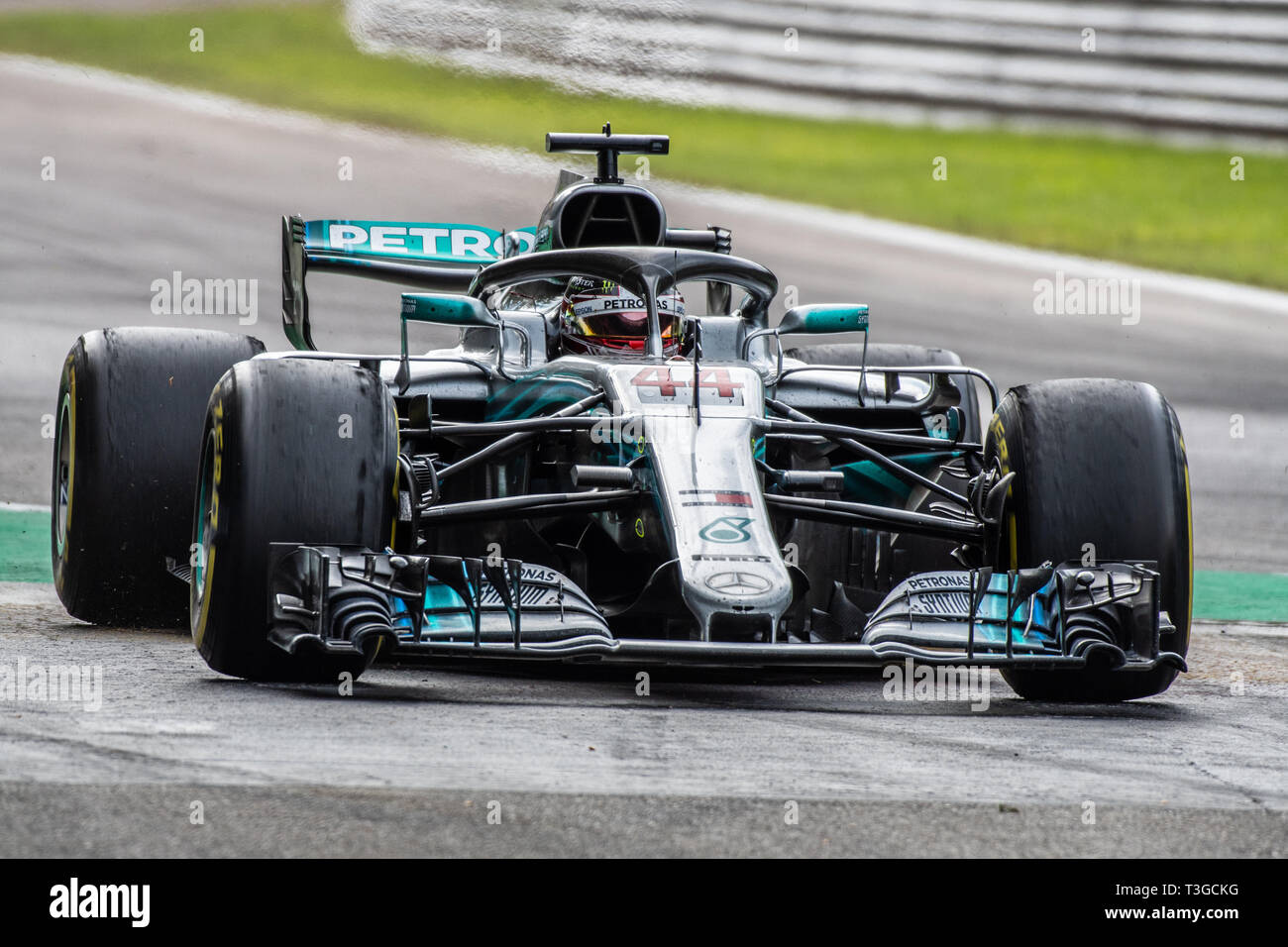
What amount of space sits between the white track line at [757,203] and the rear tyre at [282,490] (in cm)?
1279

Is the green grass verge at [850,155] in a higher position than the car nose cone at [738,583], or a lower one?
higher

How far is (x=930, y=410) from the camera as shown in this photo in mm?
8086

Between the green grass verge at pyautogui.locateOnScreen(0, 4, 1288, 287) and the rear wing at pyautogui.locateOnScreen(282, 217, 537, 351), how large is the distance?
11.0 metres

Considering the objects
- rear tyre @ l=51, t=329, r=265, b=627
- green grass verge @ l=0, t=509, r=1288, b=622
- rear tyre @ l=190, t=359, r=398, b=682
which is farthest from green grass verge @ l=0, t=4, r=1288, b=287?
rear tyre @ l=190, t=359, r=398, b=682

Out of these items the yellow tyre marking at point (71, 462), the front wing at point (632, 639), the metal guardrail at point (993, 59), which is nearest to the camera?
the front wing at point (632, 639)

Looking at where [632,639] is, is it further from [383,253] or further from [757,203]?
[757,203]

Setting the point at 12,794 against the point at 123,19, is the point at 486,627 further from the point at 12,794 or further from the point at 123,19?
the point at 123,19

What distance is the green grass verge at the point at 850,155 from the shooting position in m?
22.6

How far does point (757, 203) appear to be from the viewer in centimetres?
2331

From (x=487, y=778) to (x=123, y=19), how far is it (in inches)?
918

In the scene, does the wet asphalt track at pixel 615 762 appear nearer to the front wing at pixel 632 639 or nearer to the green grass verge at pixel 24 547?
the front wing at pixel 632 639

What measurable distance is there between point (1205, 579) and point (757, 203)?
13.4 meters

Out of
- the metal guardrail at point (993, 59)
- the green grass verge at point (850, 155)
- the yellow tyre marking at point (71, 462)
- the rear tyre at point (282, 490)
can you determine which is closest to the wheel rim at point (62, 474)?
the yellow tyre marking at point (71, 462)
